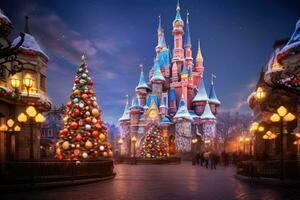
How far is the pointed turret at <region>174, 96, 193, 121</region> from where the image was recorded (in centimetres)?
5694

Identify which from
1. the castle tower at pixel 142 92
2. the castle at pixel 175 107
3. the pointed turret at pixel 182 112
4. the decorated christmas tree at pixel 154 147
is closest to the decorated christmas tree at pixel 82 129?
the decorated christmas tree at pixel 154 147

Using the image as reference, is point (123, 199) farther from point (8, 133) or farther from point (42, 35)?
point (42, 35)

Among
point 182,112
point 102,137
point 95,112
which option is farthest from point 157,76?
point 102,137

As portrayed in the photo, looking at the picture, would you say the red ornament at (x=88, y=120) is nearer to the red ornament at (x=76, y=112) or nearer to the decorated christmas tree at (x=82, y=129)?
the decorated christmas tree at (x=82, y=129)

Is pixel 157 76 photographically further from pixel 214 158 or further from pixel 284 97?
pixel 284 97

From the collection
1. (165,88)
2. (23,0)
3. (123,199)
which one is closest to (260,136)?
(123,199)

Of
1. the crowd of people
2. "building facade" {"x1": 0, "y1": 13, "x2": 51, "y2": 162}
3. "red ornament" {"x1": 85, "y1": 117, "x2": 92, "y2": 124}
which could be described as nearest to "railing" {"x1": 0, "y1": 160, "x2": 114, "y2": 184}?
"building facade" {"x1": 0, "y1": 13, "x2": 51, "y2": 162}

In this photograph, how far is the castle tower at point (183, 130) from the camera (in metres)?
56.3

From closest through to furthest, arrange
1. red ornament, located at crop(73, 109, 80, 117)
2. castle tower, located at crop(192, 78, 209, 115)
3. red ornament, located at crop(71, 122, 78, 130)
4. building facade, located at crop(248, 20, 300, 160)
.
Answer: building facade, located at crop(248, 20, 300, 160) → red ornament, located at crop(71, 122, 78, 130) → red ornament, located at crop(73, 109, 80, 117) → castle tower, located at crop(192, 78, 209, 115)

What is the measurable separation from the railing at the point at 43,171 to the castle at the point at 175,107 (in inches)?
1552

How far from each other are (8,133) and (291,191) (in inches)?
642

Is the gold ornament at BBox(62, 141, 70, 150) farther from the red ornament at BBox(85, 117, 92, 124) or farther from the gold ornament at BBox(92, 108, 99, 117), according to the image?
the gold ornament at BBox(92, 108, 99, 117)

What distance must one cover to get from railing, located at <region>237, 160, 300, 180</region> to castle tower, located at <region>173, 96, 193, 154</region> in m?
38.7

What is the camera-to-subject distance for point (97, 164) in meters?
18.1
